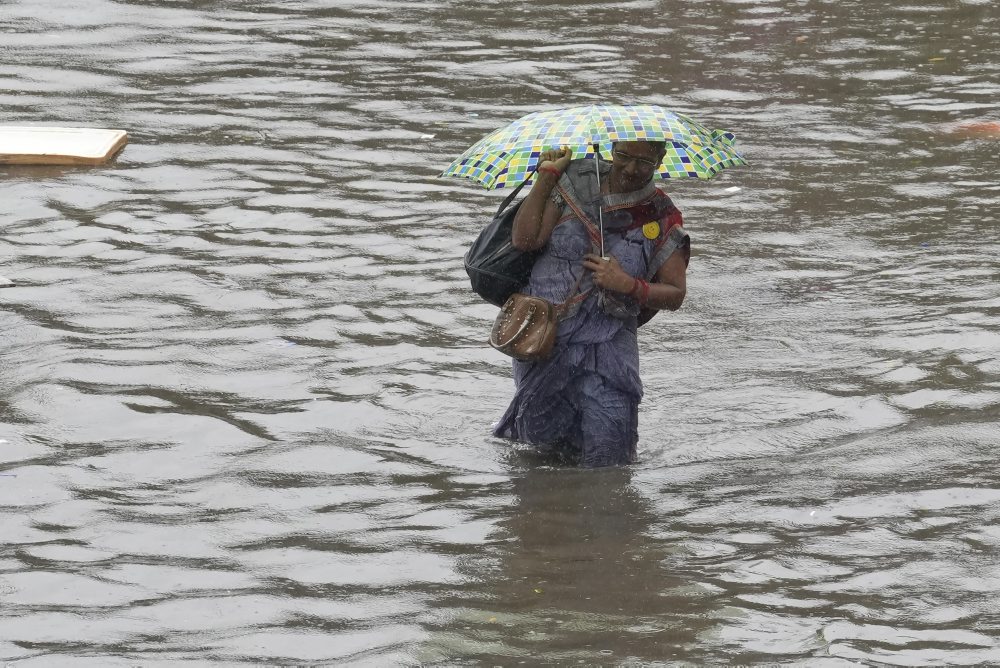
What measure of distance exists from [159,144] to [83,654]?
691cm

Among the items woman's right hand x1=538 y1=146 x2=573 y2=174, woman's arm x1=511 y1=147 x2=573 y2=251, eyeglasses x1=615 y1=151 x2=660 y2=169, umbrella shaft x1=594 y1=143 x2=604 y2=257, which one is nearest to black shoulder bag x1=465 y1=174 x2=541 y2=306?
woman's arm x1=511 y1=147 x2=573 y2=251

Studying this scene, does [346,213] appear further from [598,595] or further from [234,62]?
[598,595]

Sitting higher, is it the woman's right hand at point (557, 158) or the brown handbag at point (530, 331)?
the woman's right hand at point (557, 158)

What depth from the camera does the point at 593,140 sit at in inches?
225

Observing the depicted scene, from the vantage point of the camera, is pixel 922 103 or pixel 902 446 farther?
pixel 922 103

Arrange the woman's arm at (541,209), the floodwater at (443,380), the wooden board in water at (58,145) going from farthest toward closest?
the wooden board in water at (58,145)
the woman's arm at (541,209)
the floodwater at (443,380)

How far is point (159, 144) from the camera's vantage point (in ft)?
36.3

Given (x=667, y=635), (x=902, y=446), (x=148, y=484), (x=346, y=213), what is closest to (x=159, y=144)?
(x=346, y=213)

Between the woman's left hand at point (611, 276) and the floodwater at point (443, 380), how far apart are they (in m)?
0.79

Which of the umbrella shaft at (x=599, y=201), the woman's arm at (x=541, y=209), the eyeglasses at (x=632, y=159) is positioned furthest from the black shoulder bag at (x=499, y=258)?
the eyeglasses at (x=632, y=159)

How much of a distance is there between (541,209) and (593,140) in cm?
41

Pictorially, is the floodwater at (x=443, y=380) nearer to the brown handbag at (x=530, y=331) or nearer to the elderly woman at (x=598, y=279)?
the elderly woman at (x=598, y=279)

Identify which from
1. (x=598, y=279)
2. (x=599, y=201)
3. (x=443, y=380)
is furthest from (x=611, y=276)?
(x=443, y=380)

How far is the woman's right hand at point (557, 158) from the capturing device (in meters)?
5.98
